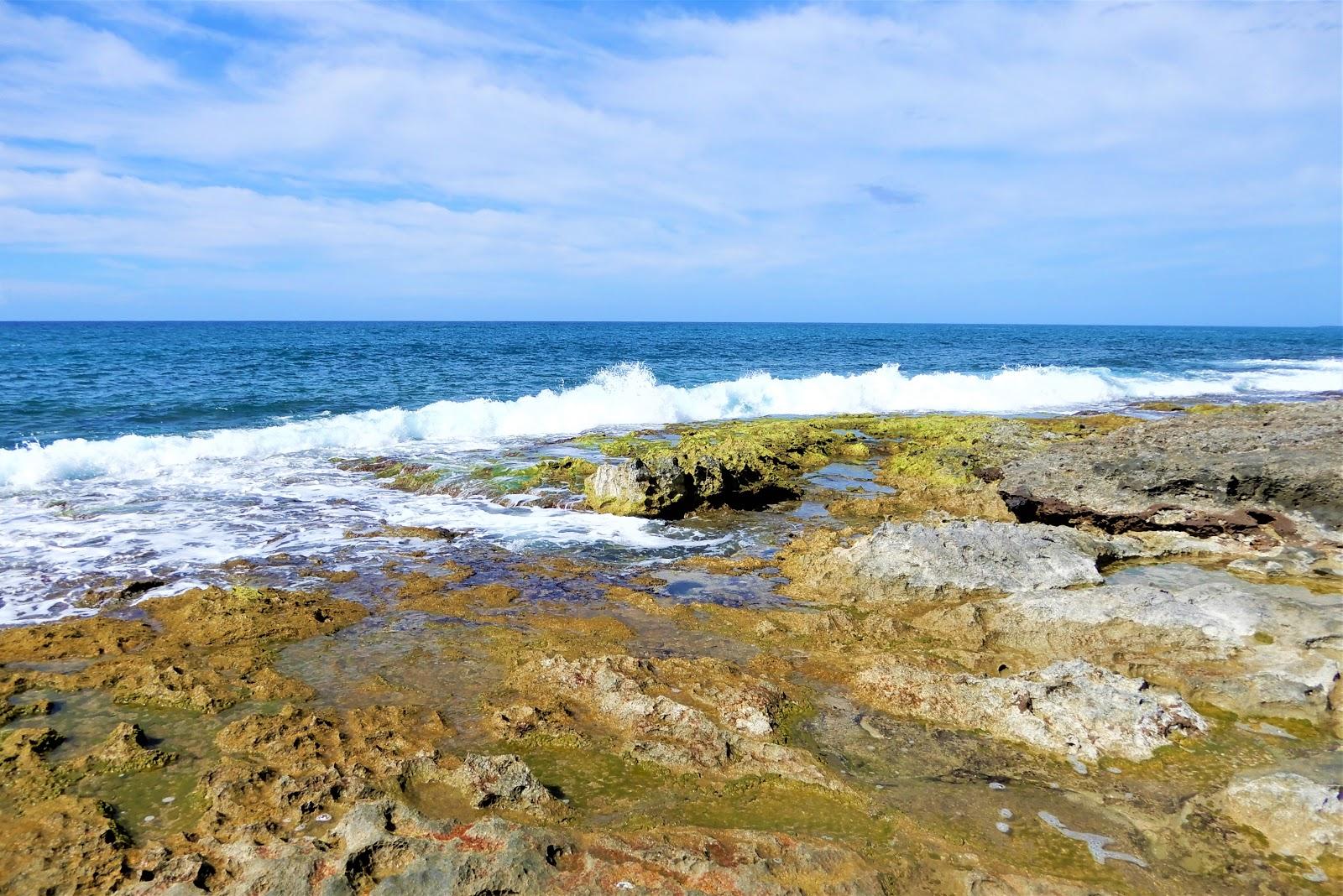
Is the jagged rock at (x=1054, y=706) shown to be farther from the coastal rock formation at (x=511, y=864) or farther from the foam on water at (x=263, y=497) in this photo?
the foam on water at (x=263, y=497)

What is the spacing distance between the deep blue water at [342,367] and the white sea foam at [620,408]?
414cm

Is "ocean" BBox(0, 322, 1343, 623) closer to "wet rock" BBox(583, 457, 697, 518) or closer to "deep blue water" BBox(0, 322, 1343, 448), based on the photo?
"deep blue water" BBox(0, 322, 1343, 448)

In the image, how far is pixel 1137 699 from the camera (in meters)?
5.31

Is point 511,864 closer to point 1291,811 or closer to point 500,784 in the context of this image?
point 500,784

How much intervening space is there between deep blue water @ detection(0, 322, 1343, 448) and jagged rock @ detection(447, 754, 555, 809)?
1970 cm

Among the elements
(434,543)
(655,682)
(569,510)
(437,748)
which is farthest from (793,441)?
(437,748)

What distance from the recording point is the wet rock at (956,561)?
7.91 meters

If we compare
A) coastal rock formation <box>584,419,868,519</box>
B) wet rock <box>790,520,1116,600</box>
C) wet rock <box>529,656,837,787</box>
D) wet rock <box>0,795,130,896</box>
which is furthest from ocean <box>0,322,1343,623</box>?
wet rock <box>0,795,130,896</box>

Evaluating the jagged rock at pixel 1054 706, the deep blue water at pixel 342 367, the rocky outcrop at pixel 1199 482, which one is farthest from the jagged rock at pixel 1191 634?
the deep blue water at pixel 342 367

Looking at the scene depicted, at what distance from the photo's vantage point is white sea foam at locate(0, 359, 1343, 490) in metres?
15.2

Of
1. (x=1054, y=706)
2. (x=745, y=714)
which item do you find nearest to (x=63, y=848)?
(x=745, y=714)

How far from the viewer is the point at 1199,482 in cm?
913

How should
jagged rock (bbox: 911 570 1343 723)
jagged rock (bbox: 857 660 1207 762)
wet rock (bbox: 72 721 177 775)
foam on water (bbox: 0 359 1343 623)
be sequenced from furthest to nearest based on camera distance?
foam on water (bbox: 0 359 1343 623) < jagged rock (bbox: 911 570 1343 723) < jagged rock (bbox: 857 660 1207 762) < wet rock (bbox: 72 721 177 775)

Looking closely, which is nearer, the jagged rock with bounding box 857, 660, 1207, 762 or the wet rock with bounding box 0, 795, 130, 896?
the wet rock with bounding box 0, 795, 130, 896
